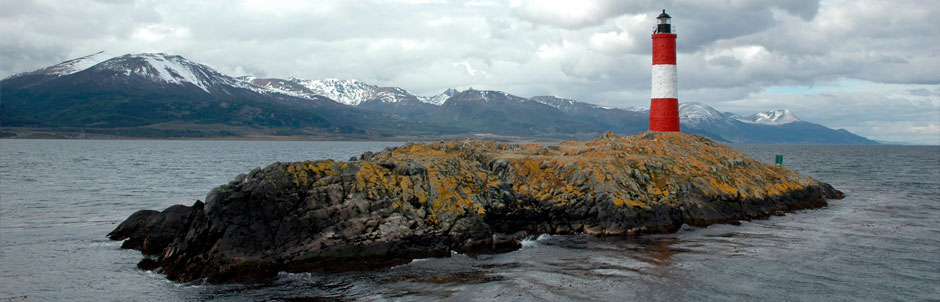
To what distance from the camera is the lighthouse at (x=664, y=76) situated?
4141 centimetres

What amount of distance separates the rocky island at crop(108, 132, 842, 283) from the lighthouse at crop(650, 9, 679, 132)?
10.5 metres

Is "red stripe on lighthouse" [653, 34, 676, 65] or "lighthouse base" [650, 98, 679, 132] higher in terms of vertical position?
"red stripe on lighthouse" [653, 34, 676, 65]

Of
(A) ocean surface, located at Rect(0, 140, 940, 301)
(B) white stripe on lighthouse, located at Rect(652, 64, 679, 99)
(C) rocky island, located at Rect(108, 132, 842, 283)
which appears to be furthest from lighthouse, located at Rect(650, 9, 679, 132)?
(A) ocean surface, located at Rect(0, 140, 940, 301)

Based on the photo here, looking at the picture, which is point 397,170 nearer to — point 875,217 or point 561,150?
point 561,150

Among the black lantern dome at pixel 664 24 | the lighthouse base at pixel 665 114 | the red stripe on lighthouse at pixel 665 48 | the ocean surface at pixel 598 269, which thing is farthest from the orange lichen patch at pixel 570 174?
the black lantern dome at pixel 664 24

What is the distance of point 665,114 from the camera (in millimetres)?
42406

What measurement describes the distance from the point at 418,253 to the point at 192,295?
7.10 meters

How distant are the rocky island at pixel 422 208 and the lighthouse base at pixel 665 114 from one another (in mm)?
10396

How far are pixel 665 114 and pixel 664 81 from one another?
2392 millimetres

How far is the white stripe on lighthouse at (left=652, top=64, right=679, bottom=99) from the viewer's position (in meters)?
41.6

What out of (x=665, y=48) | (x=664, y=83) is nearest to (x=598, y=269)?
(x=664, y=83)

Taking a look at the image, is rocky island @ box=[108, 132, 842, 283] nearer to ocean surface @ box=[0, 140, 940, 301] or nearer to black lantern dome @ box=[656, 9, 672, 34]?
ocean surface @ box=[0, 140, 940, 301]

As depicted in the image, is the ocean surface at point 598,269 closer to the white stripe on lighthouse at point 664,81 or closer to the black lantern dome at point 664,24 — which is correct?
the white stripe on lighthouse at point 664,81

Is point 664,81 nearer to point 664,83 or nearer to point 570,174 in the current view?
point 664,83
